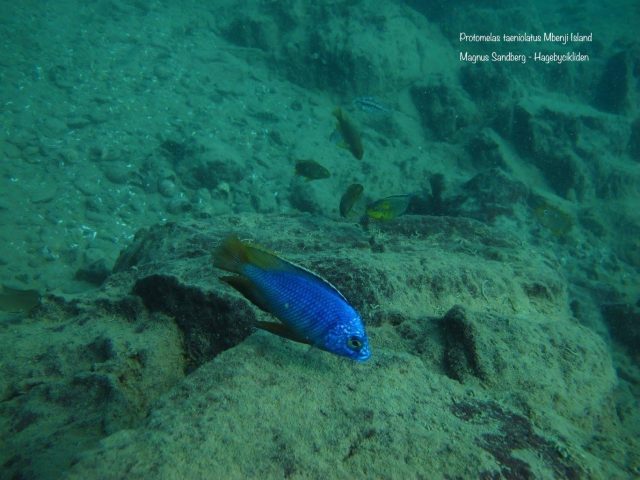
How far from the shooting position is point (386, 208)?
16.1 feet

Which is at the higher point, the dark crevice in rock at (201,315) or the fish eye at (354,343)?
the fish eye at (354,343)

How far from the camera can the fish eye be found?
169 centimetres

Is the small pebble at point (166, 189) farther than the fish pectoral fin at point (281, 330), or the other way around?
the small pebble at point (166, 189)

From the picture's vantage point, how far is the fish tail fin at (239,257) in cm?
174

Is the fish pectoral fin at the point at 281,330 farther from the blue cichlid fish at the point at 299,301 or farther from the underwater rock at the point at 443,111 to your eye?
the underwater rock at the point at 443,111

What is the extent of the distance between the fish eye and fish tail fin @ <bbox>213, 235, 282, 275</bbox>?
46 cm

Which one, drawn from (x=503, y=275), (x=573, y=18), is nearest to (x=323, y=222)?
(x=503, y=275)

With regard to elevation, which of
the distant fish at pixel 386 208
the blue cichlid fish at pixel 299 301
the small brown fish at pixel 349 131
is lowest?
the distant fish at pixel 386 208

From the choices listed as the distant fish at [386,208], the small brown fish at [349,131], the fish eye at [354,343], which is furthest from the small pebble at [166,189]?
the fish eye at [354,343]

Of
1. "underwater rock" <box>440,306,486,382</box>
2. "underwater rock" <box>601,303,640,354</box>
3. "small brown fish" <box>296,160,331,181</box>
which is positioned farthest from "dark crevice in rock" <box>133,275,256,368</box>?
"underwater rock" <box>601,303,640,354</box>

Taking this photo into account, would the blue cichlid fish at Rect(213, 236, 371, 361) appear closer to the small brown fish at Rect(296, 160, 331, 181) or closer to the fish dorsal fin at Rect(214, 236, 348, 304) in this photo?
Answer: the fish dorsal fin at Rect(214, 236, 348, 304)

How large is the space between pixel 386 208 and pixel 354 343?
3.38 meters

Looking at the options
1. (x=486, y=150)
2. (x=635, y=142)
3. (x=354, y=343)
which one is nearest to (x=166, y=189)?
(x=354, y=343)

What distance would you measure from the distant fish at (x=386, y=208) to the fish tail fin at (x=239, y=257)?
3227 millimetres
